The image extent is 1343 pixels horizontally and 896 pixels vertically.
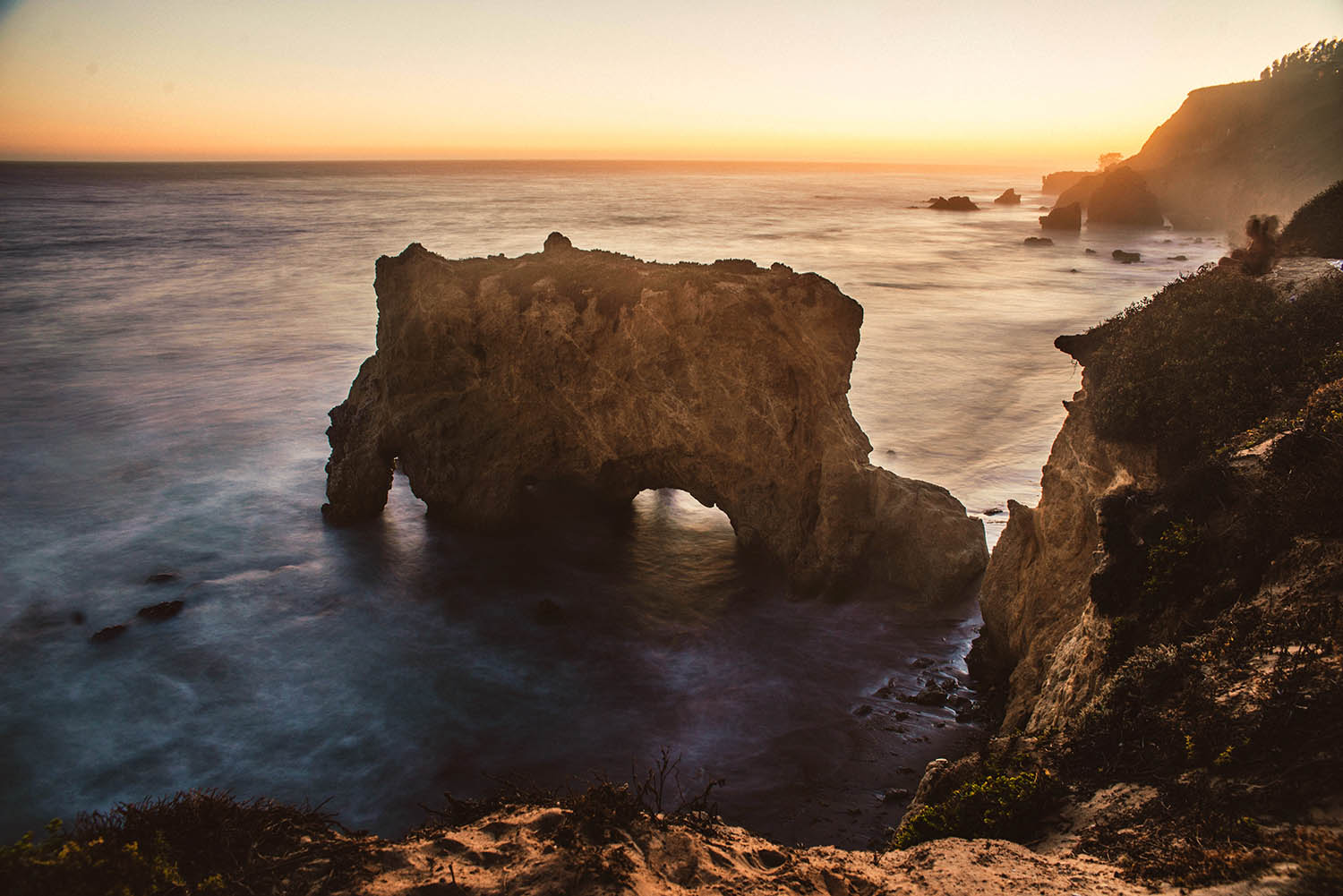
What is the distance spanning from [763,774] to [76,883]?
35.7 feet

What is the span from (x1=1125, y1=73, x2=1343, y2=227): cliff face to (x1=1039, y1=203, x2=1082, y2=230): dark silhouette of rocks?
46.2 ft

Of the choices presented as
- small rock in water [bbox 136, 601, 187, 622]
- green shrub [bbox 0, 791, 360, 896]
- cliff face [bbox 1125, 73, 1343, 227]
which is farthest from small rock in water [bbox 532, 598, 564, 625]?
cliff face [bbox 1125, 73, 1343, 227]

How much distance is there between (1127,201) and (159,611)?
113668 millimetres

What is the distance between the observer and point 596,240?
85688 millimetres

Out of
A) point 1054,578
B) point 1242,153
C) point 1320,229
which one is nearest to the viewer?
point 1054,578

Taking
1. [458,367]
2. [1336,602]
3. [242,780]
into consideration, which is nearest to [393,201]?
[458,367]

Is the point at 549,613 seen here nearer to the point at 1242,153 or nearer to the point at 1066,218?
the point at 1066,218

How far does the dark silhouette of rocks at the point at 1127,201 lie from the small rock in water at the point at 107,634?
114 m

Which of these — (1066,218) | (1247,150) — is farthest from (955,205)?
(1247,150)

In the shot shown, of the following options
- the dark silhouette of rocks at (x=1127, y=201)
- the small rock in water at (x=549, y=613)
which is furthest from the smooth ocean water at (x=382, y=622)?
the dark silhouette of rocks at (x=1127, y=201)

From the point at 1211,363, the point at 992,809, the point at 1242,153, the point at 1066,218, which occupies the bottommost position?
the point at 992,809

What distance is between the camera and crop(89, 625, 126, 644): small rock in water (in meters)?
19.5

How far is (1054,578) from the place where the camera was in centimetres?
1492

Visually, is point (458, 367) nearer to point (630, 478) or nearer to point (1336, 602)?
point (630, 478)
